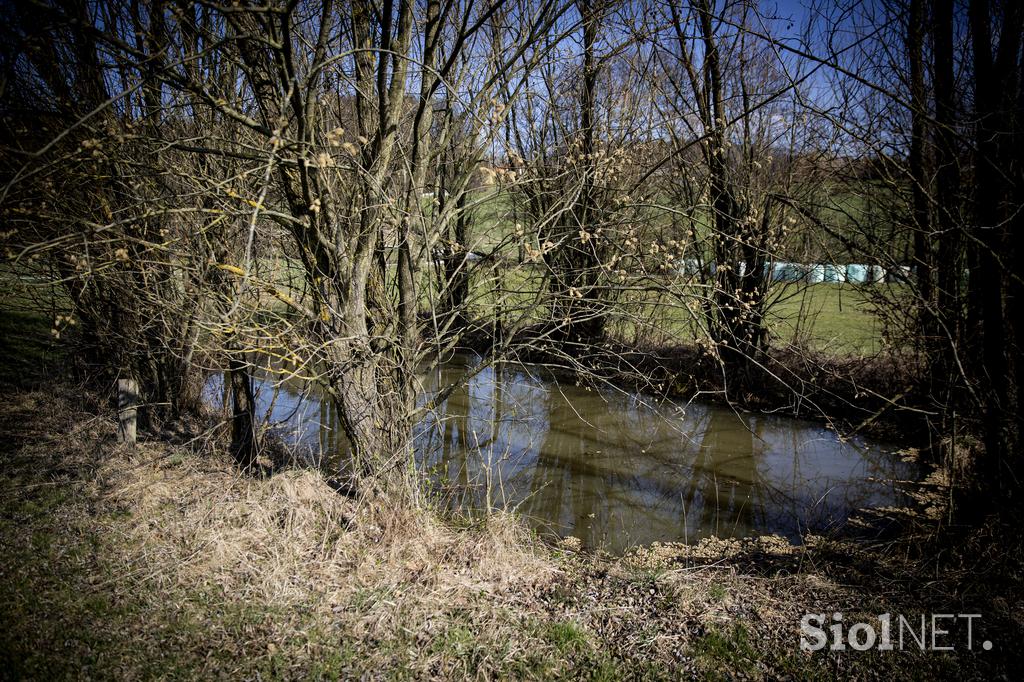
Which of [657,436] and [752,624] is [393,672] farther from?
[657,436]

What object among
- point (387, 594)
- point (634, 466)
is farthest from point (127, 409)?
Answer: point (634, 466)

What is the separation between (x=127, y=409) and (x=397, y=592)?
466 centimetres

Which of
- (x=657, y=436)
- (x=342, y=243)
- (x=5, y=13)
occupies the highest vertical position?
(x=5, y=13)

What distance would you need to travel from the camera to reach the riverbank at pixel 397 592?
385 cm

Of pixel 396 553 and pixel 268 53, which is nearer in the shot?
pixel 396 553

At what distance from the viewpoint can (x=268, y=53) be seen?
18.0 ft

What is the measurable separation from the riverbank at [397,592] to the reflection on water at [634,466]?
3.15 ft

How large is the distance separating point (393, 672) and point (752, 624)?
2498 millimetres

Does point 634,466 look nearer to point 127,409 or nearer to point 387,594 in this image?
point 387,594

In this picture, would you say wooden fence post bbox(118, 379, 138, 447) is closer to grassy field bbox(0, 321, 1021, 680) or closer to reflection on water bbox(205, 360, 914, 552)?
grassy field bbox(0, 321, 1021, 680)

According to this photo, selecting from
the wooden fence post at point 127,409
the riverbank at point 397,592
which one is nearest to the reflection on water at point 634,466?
the riverbank at point 397,592

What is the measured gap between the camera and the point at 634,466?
29.8 feet

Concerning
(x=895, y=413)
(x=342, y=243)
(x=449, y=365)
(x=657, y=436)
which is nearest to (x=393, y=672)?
(x=342, y=243)

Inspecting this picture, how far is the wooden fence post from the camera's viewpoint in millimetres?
7086
